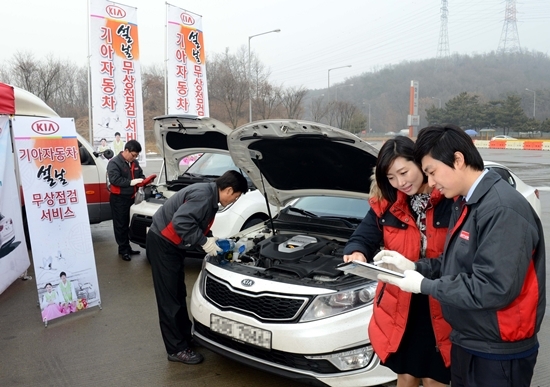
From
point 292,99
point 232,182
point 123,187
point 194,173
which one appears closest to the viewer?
point 232,182

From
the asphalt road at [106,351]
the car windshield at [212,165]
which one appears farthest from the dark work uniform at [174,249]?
the car windshield at [212,165]

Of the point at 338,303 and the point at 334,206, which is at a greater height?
the point at 334,206

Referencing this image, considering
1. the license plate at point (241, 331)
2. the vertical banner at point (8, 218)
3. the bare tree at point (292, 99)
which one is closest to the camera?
the license plate at point (241, 331)

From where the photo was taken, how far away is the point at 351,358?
277cm

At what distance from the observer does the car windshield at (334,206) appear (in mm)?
4289

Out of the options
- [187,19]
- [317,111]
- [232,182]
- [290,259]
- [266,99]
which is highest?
[187,19]

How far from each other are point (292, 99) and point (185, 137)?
30.8 m

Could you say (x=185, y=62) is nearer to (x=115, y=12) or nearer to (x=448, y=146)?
(x=115, y=12)

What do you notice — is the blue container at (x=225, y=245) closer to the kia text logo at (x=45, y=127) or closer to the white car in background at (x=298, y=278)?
the white car in background at (x=298, y=278)

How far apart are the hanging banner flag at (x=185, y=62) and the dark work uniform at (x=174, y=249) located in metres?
10.7

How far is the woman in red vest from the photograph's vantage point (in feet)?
7.32

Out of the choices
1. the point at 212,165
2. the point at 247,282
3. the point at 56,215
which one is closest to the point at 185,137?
the point at 212,165

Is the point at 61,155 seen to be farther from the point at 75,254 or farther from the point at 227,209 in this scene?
the point at 227,209

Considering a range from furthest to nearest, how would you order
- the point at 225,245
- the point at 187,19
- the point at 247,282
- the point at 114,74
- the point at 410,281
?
the point at 187,19 → the point at 114,74 → the point at 225,245 → the point at 247,282 → the point at 410,281
